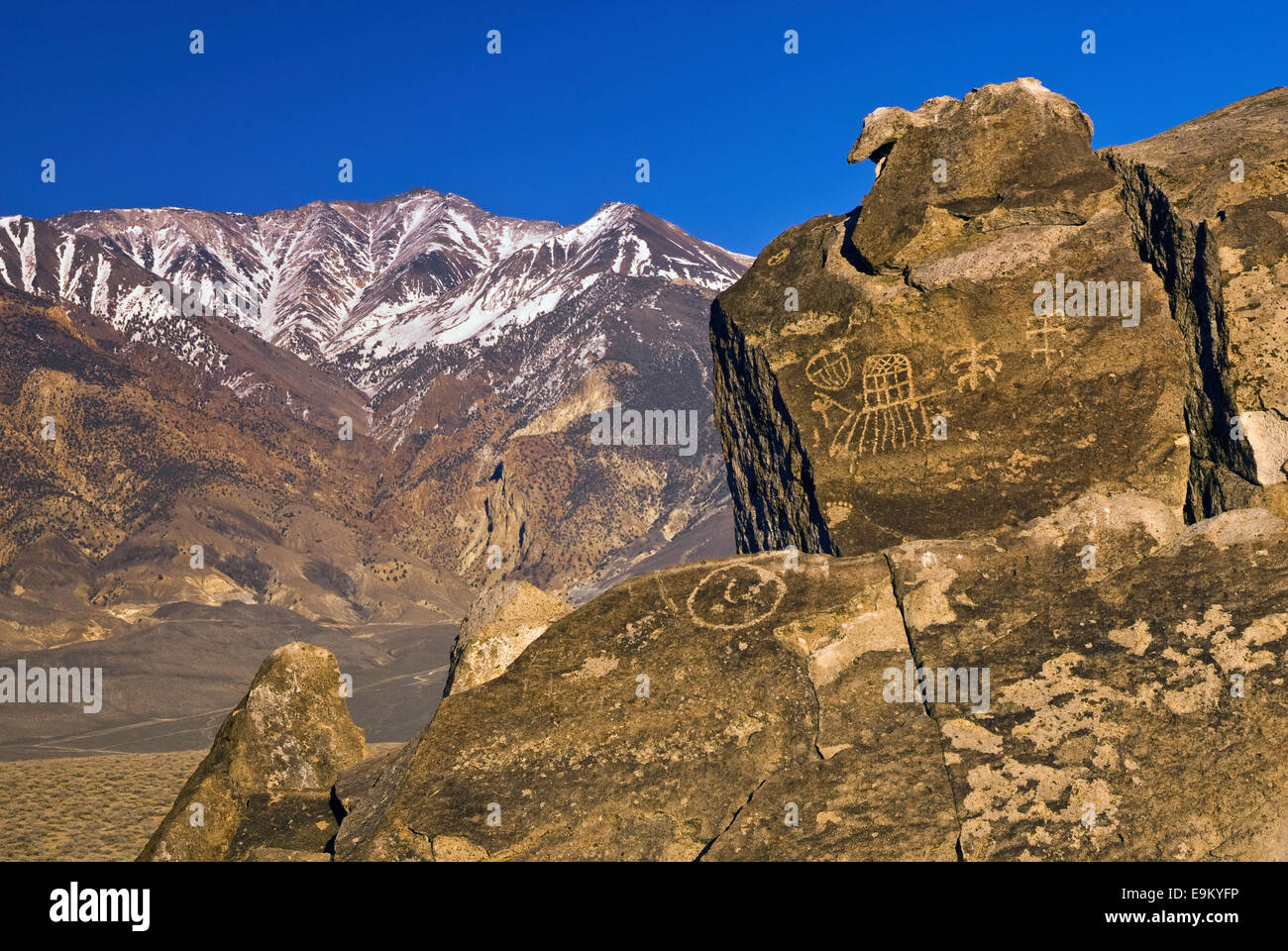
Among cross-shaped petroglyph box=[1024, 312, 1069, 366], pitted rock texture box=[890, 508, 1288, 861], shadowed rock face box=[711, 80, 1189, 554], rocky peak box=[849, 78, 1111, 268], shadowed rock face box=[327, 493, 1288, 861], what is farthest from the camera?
rocky peak box=[849, 78, 1111, 268]

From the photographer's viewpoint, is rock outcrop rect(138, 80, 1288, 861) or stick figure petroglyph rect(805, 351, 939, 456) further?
stick figure petroglyph rect(805, 351, 939, 456)

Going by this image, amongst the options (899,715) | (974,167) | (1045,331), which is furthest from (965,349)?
(899,715)

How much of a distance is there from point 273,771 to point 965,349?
20.6 feet

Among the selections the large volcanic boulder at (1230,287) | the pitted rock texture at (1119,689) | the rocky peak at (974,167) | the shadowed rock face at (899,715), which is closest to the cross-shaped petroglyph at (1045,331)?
the large volcanic boulder at (1230,287)

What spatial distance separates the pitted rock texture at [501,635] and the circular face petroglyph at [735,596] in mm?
1166

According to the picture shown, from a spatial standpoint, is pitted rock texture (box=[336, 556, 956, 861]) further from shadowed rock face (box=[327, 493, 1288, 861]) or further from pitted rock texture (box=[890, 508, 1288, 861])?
pitted rock texture (box=[890, 508, 1288, 861])

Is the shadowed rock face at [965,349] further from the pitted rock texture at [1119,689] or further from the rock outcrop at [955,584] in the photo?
the pitted rock texture at [1119,689]

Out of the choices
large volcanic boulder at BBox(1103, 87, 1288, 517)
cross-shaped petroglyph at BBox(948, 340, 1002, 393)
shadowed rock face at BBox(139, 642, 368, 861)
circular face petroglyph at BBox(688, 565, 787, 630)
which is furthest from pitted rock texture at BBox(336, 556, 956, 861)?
large volcanic boulder at BBox(1103, 87, 1288, 517)

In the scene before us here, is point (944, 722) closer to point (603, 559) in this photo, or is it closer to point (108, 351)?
point (603, 559)

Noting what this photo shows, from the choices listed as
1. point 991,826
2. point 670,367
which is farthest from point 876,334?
point 670,367

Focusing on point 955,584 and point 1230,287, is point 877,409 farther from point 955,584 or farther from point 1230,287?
point 1230,287

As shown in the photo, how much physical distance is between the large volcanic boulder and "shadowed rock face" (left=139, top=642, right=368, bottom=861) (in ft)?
22.4

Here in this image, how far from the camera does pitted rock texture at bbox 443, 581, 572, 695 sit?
9602 millimetres

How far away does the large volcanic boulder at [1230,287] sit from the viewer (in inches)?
386
